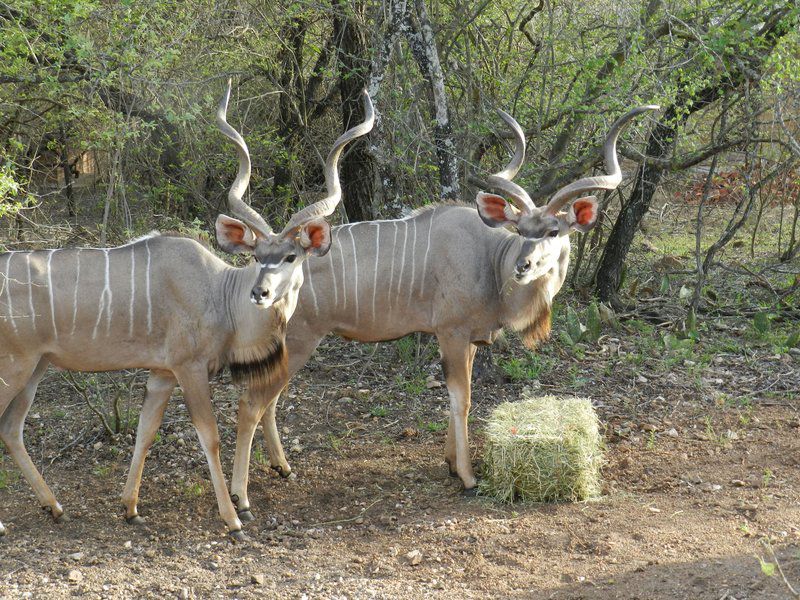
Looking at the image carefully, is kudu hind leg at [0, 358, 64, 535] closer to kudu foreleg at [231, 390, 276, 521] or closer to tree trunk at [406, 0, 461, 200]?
kudu foreleg at [231, 390, 276, 521]

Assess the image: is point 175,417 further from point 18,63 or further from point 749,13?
point 749,13

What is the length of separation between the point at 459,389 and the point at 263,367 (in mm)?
949

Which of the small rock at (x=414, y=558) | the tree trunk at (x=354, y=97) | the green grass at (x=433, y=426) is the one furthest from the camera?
the tree trunk at (x=354, y=97)

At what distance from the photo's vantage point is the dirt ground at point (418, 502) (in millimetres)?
3480

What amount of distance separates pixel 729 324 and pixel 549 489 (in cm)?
318

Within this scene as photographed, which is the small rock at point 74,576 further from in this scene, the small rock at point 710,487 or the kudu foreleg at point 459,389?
the small rock at point 710,487

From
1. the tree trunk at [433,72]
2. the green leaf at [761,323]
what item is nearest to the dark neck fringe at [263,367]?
the tree trunk at [433,72]

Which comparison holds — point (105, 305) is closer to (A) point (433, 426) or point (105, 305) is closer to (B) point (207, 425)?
(B) point (207, 425)

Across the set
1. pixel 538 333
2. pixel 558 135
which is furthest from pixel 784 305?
pixel 538 333

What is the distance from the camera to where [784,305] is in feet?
23.0

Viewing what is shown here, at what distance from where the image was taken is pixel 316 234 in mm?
3934

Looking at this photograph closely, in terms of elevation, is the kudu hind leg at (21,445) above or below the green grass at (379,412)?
above

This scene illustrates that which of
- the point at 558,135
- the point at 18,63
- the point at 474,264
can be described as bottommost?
the point at 474,264

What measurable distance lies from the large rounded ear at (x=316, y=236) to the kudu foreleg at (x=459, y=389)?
88cm
